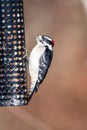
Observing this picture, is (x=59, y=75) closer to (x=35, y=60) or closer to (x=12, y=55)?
(x=35, y=60)

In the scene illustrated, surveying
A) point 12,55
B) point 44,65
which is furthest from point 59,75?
point 12,55

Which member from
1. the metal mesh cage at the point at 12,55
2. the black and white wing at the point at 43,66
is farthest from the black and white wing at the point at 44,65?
the metal mesh cage at the point at 12,55

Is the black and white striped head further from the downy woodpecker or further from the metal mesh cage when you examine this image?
the metal mesh cage

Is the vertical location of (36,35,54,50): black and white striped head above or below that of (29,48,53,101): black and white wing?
above

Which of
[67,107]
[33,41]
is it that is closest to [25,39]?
[33,41]

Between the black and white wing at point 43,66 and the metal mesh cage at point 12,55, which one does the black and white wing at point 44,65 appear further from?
the metal mesh cage at point 12,55

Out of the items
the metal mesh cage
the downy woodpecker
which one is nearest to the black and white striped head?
the downy woodpecker

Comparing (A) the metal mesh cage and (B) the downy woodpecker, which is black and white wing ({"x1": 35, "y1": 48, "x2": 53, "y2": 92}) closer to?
(B) the downy woodpecker
